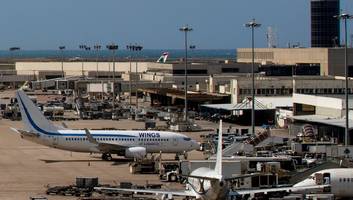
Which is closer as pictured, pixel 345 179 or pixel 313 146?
pixel 345 179

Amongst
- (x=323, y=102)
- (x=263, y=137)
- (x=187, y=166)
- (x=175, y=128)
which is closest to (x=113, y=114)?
(x=175, y=128)

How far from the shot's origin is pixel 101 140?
250 ft

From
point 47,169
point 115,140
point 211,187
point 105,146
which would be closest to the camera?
point 211,187

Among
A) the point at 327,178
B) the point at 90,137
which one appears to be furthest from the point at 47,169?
the point at 327,178

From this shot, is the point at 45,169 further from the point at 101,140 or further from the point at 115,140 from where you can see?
the point at 115,140

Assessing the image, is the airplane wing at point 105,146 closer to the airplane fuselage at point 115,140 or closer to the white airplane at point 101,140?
the white airplane at point 101,140

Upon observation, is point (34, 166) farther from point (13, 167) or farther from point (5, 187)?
point (5, 187)

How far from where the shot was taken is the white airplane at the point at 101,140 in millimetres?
75938

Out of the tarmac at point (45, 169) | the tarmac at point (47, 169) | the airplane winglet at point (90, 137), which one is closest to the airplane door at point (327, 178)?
the tarmac at point (47, 169)

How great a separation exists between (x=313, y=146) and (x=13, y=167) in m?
24.3

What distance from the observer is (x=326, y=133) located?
94.9 metres

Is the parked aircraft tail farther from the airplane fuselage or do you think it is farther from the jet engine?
the jet engine

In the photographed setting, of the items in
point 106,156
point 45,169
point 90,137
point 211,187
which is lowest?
point 45,169

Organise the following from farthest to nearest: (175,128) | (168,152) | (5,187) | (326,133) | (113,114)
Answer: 1. (113,114)
2. (175,128)
3. (326,133)
4. (168,152)
5. (5,187)
